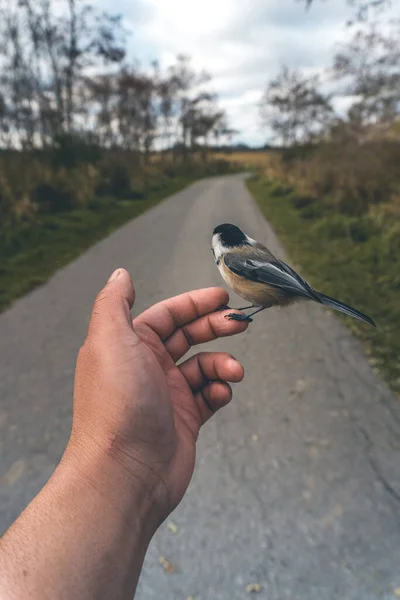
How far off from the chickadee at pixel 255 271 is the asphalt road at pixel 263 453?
2.26 ft

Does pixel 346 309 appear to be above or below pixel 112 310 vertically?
above

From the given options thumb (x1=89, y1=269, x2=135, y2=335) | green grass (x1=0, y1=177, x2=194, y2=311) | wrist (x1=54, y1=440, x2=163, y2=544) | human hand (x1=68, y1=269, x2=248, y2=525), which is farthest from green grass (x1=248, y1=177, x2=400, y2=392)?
green grass (x1=0, y1=177, x2=194, y2=311)

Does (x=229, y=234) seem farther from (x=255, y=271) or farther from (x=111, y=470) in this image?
(x=111, y=470)

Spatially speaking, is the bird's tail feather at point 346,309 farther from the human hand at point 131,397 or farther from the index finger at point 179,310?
the index finger at point 179,310

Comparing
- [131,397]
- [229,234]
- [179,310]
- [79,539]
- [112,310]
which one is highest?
[229,234]

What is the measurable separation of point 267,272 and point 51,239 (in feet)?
27.4

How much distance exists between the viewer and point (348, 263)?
6242 millimetres

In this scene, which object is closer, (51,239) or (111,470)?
(111,470)

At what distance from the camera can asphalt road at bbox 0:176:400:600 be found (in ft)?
10.7

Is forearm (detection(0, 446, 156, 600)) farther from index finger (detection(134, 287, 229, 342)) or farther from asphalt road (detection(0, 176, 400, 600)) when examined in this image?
asphalt road (detection(0, 176, 400, 600))

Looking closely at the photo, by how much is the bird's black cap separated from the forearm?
102 centimetres

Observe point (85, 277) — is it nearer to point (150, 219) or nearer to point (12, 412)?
point (150, 219)

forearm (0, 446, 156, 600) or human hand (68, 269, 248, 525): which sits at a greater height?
human hand (68, 269, 248, 525)

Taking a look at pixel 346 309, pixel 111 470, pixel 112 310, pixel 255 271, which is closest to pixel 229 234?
pixel 255 271
